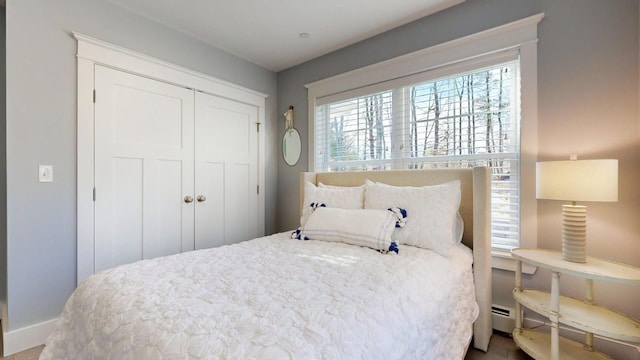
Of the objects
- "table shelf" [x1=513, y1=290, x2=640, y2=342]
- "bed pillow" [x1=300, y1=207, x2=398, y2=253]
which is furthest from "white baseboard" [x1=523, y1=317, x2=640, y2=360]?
"bed pillow" [x1=300, y1=207, x2=398, y2=253]

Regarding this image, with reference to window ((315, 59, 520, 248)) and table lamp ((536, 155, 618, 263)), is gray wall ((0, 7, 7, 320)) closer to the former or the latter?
window ((315, 59, 520, 248))

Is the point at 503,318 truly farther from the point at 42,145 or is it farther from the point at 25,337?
the point at 42,145

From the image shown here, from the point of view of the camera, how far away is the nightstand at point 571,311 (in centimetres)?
139

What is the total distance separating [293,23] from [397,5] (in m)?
0.90

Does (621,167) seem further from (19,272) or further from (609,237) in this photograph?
(19,272)

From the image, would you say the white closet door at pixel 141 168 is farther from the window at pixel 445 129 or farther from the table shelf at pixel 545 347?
the table shelf at pixel 545 347

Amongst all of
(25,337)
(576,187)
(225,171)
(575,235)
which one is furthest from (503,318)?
(25,337)

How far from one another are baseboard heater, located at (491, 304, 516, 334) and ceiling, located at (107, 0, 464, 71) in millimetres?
2384

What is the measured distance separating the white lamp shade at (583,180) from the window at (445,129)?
0.46m

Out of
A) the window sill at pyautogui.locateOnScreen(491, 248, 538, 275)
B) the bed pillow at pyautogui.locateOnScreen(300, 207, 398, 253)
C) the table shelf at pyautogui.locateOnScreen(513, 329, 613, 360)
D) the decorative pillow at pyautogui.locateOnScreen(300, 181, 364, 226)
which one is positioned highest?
the decorative pillow at pyautogui.locateOnScreen(300, 181, 364, 226)

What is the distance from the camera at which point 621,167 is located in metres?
1.69

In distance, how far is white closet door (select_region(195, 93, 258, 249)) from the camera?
113 inches

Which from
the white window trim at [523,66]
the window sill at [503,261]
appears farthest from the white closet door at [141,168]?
the window sill at [503,261]

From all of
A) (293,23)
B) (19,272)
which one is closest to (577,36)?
(293,23)
